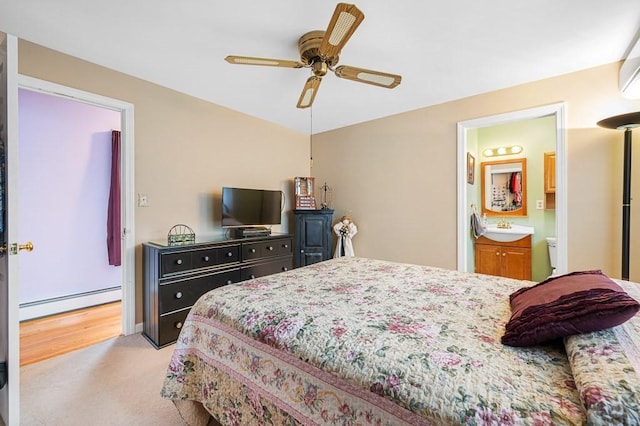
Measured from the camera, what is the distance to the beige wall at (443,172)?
2457 mm

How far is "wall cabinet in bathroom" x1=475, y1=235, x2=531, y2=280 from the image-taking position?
150 inches

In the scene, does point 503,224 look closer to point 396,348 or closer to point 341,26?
point 341,26

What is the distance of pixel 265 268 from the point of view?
3.32 metres

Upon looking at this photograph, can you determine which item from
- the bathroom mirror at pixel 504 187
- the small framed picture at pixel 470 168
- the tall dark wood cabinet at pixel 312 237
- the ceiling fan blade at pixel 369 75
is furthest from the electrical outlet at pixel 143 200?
the bathroom mirror at pixel 504 187

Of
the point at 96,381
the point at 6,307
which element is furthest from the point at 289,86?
the point at 96,381

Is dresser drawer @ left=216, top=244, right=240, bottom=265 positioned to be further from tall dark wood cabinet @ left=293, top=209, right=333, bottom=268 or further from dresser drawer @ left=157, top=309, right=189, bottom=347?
tall dark wood cabinet @ left=293, top=209, right=333, bottom=268

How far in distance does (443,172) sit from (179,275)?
2.99 m

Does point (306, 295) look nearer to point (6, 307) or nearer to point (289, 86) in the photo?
point (6, 307)

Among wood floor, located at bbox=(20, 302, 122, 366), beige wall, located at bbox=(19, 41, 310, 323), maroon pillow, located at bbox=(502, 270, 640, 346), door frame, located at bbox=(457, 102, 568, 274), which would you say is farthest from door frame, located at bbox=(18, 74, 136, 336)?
door frame, located at bbox=(457, 102, 568, 274)

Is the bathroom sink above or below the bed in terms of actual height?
above

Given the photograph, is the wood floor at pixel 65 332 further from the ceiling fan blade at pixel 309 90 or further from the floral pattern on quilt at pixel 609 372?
the floral pattern on quilt at pixel 609 372

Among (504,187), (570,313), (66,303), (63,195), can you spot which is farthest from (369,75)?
(66,303)

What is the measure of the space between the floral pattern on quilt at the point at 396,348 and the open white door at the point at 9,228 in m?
0.80

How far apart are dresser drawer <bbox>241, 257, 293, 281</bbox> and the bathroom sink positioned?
9.07 feet
